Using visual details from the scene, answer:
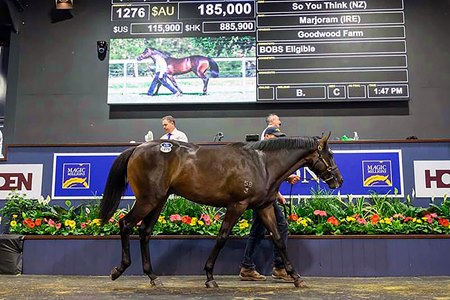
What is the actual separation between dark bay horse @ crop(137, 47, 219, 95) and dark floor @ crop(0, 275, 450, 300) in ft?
13.7

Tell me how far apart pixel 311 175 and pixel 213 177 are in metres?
2.08

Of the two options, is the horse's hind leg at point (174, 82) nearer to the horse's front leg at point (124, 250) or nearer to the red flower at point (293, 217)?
the red flower at point (293, 217)

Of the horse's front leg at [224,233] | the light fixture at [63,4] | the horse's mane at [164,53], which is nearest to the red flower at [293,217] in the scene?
the horse's front leg at [224,233]

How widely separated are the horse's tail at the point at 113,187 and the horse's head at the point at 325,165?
6.17 ft

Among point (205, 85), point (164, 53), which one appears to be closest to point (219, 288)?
point (205, 85)

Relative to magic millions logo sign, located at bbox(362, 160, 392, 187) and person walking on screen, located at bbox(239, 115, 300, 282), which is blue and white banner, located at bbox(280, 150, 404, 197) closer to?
magic millions logo sign, located at bbox(362, 160, 392, 187)

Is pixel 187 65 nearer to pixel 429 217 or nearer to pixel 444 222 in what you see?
pixel 429 217

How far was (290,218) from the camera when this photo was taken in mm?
5578

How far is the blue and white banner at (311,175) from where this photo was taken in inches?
239

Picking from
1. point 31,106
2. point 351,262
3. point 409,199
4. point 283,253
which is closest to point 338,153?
point 409,199

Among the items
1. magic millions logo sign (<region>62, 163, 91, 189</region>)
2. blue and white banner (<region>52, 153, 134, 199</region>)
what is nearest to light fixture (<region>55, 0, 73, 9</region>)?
blue and white banner (<region>52, 153, 134, 199</region>)

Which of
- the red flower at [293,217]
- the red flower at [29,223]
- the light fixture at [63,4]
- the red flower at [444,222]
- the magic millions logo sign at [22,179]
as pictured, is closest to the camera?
the red flower at [444,222]

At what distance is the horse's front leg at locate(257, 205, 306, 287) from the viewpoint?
4.46 meters

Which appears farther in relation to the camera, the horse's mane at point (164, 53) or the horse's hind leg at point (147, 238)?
the horse's mane at point (164, 53)
